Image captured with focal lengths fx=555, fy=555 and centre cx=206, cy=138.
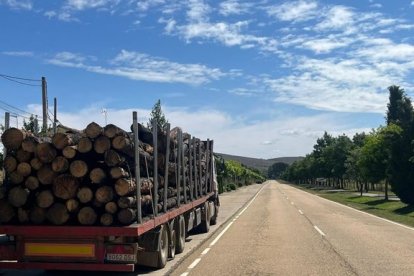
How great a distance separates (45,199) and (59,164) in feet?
2.04

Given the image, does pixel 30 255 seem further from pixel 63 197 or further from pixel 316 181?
pixel 316 181

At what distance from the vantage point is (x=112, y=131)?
9250 mm

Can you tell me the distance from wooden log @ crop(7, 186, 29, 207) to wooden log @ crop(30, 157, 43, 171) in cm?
42

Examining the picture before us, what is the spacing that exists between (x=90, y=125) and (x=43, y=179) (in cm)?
117

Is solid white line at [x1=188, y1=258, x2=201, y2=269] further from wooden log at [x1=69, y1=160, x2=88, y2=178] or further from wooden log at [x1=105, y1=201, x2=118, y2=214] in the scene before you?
wooden log at [x1=69, y1=160, x2=88, y2=178]

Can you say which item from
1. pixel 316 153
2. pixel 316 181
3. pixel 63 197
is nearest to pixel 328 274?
pixel 63 197

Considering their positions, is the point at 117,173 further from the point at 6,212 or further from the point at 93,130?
the point at 6,212

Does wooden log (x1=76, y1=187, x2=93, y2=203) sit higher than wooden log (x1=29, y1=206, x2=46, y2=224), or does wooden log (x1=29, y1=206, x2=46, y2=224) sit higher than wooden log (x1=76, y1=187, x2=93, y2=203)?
wooden log (x1=76, y1=187, x2=93, y2=203)

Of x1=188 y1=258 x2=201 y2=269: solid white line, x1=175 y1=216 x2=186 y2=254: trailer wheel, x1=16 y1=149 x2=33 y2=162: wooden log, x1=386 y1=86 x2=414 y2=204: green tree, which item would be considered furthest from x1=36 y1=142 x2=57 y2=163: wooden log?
x1=386 y1=86 x2=414 y2=204: green tree

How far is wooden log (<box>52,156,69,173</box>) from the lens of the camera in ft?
29.8

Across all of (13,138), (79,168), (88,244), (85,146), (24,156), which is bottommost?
(88,244)

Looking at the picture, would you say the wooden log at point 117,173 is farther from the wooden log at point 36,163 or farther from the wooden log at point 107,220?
the wooden log at point 36,163

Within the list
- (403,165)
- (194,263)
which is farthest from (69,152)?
(403,165)

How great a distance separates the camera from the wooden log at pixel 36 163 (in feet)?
30.2
